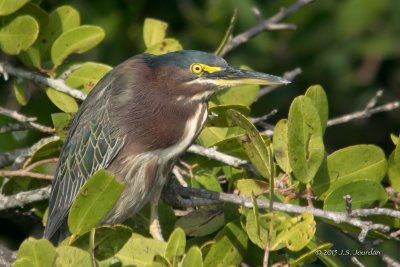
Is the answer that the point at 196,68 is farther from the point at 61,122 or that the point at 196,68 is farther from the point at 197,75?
the point at 61,122

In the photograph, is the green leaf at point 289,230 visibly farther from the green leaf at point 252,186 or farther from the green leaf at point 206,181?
the green leaf at point 206,181

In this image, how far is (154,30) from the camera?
4.10 m

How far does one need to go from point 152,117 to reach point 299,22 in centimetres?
192

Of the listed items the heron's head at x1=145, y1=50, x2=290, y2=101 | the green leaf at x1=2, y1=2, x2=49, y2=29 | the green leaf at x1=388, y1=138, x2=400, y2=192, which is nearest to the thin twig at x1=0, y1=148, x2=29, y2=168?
the green leaf at x1=2, y1=2, x2=49, y2=29

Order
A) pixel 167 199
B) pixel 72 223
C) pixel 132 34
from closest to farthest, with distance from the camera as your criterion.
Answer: pixel 72 223
pixel 167 199
pixel 132 34

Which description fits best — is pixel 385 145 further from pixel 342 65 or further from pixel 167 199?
pixel 167 199

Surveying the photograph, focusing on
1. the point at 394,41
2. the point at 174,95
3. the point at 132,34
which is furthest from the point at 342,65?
the point at 174,95

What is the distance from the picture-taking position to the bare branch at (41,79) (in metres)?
3.78

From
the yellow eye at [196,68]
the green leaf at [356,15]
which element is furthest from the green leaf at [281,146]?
the green leaf at [356,15]

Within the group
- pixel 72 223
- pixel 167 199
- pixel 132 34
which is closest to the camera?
pixel 72 223

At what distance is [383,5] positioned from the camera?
5.39 meters

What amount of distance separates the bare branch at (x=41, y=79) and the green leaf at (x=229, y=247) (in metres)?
1.03

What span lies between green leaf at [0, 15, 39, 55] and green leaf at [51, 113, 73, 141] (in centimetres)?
33

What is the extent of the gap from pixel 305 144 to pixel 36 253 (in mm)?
1099
